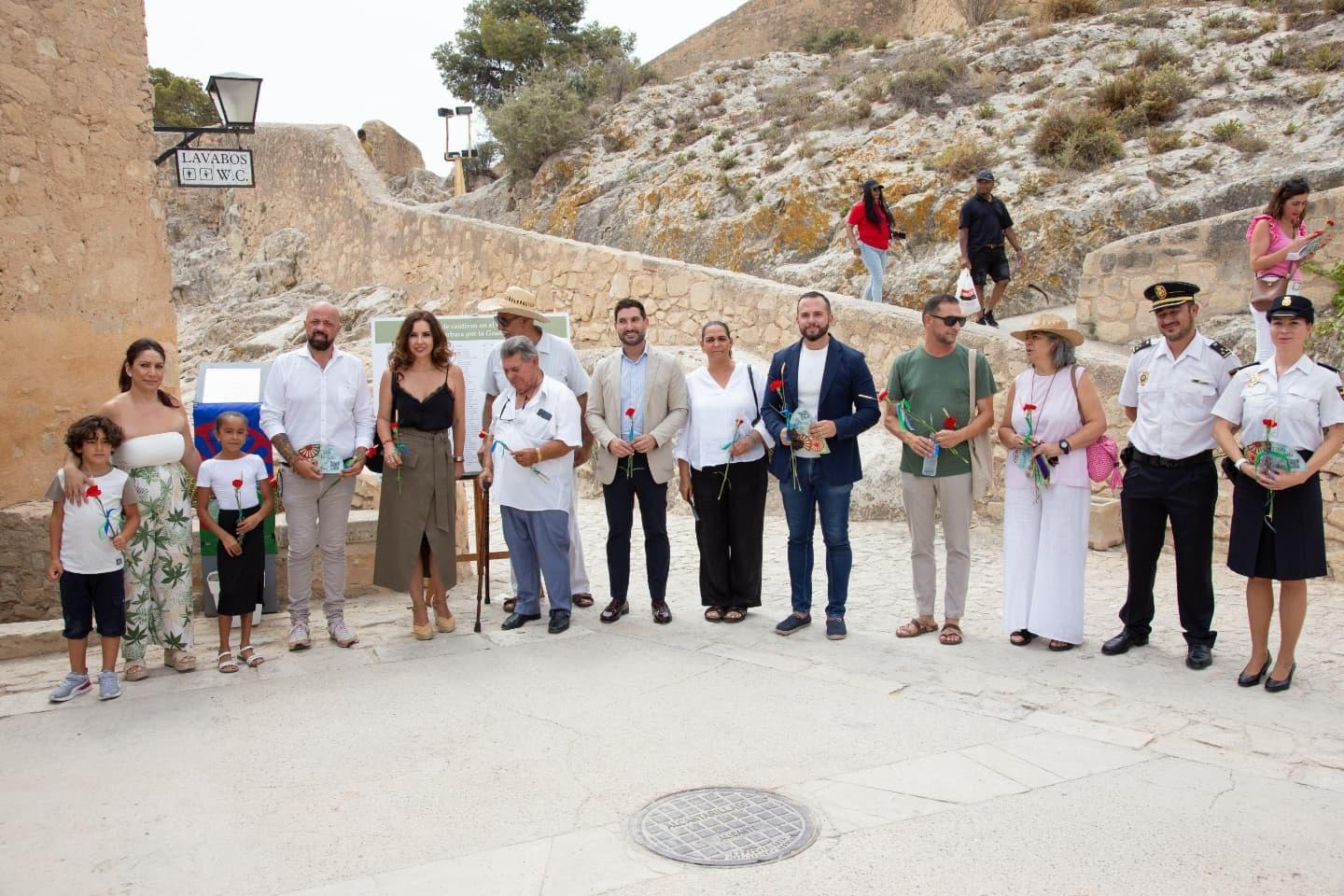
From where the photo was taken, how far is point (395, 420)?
20.2 feet

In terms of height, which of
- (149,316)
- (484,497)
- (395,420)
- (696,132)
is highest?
(696,132)

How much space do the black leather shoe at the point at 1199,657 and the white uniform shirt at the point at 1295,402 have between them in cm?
108

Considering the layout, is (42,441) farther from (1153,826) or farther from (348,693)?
(1153,826)

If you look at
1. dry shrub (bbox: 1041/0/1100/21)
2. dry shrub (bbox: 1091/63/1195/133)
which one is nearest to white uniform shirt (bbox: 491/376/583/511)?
dry shrub (bbox: 1091/63/1195/133)

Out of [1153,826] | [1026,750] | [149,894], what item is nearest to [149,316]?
[149,894]

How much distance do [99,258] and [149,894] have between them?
502 cm

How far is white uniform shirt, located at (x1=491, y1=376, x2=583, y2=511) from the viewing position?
6.12m

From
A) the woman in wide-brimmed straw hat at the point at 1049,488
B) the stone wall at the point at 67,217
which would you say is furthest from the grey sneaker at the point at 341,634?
the woman in wide-brimmed straw hat at the point at 1049,488

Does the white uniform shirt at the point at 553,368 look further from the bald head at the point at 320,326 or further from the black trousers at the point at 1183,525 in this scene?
the black trousers at the point at 1183,525

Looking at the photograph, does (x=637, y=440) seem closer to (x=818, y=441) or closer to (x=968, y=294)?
(x=818, y=441)

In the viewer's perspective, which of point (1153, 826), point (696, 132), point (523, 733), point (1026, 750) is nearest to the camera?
point (1153, 826)

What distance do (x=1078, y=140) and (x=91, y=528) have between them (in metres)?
13.2

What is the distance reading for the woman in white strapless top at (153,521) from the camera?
538 centimetres

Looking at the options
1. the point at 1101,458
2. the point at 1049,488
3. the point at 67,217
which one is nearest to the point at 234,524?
the point at 67,217
